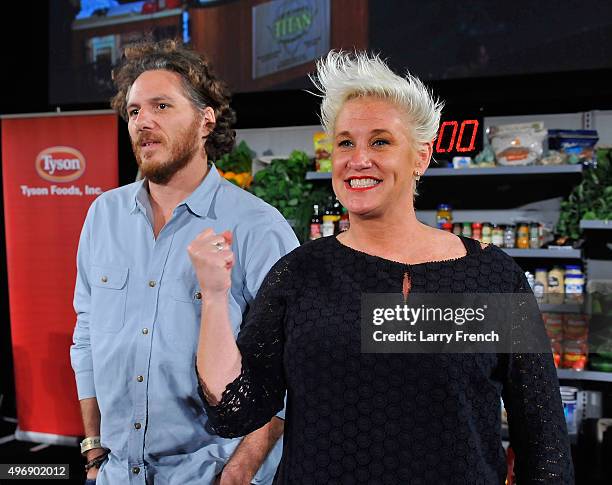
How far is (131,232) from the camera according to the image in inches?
63.5

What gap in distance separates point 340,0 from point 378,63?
7.67 ft

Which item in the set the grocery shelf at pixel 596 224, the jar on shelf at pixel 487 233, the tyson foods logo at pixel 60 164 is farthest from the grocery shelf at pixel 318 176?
the tyson foods logo at pixel 60 164

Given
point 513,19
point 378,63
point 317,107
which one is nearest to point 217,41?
point 317,107

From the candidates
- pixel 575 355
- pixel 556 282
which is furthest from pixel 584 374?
pixel 556 282

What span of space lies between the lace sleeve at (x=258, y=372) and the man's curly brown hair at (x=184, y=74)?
1.97ft

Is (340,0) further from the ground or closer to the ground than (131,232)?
further from the ground

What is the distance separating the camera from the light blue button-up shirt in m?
1.49

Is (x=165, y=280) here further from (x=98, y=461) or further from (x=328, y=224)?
(x=328, y=224)

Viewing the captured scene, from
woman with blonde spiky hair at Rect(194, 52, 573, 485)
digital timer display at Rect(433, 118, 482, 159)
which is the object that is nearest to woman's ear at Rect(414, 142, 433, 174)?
woman with blonde spiky hair at Rect(194, 52, 573, 485)

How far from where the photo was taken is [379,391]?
1112 millimetres

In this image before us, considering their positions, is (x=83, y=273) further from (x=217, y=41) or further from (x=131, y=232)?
(x=217, y=41)

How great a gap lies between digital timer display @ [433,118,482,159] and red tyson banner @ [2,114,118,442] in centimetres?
193

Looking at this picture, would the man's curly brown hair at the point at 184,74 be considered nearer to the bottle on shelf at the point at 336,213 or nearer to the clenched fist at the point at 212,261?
the clenched fist at the point at 212,261

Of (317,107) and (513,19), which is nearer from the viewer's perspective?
(513,19)
